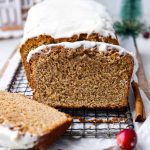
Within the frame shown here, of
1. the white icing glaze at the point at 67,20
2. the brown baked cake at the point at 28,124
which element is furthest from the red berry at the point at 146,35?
→ the brown baked cake at the point at 28,124

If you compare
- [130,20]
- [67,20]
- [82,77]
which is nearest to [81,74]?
[82,77]

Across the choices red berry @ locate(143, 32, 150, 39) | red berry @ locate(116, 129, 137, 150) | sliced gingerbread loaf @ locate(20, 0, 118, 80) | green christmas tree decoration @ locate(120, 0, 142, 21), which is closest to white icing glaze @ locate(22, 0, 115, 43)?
sliced gingerbread loaf @ locate(20, 0, 118, 80)

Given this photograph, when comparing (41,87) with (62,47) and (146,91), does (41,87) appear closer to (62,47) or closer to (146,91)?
(62,47)

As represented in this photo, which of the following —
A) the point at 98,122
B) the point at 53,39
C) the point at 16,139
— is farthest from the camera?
the point at 53,39

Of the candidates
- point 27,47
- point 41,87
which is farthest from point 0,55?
point 41,87

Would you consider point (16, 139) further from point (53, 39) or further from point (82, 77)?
point (53, 39)
